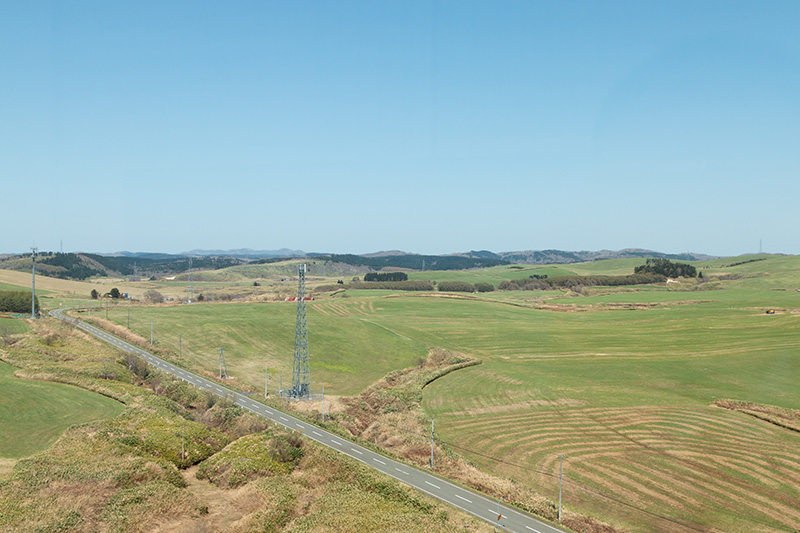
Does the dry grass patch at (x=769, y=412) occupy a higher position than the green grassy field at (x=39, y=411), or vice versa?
the green grassy field at (x=39, y=411)

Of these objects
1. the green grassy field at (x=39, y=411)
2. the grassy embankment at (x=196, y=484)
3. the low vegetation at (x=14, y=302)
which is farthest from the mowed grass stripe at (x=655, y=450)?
the low vegetation at (x=14, y=302)

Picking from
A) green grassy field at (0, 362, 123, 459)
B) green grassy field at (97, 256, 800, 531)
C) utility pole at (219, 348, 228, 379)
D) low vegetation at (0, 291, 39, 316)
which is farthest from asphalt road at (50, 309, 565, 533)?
low vegetation at (0, 291, 39, 316)

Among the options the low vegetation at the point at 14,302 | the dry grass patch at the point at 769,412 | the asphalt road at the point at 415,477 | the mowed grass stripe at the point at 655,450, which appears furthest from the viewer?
the low vegetation at the point at 14,302

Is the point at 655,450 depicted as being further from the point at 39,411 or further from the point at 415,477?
the point at 39,411

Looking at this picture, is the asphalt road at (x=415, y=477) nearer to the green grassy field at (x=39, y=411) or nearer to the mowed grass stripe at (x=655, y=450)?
the mowed grass stripe at (x=655, y=450)

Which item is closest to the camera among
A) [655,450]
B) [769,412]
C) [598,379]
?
[655,450]

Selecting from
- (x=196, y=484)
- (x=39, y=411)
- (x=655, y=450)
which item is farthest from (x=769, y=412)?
(x=39, y=411)

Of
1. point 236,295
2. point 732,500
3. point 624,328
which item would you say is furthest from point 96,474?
point 236,295
